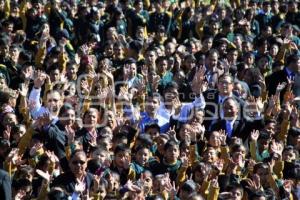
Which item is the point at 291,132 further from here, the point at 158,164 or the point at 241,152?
the point at 158,164

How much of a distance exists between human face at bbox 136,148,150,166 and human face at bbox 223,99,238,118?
1.61 meters

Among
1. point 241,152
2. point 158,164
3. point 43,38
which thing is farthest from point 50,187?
point 43,38

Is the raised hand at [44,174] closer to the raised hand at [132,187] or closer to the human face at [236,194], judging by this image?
the raised hand at [132,187]

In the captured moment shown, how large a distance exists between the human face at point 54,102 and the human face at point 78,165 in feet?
5.74

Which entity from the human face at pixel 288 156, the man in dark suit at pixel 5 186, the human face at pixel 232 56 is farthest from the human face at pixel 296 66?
the man in dark suit at pixel 5 186

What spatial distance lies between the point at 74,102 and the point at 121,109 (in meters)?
0.57

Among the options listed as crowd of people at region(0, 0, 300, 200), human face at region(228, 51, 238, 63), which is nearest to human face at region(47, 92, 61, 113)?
crowd of people at region(0, 0, 300, 200)

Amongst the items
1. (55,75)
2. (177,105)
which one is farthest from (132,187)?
(55,75)

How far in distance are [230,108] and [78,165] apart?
260 centimetres

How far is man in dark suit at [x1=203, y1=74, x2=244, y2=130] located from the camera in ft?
33.1

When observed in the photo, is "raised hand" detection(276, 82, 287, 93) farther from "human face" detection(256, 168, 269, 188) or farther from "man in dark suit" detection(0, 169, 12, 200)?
→ "man in dark suit" detection(0, 169, 12, 200)

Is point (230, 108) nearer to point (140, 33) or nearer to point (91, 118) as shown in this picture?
point (91, 118)

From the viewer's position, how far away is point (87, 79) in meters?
10.7

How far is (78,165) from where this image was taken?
7.80 m
